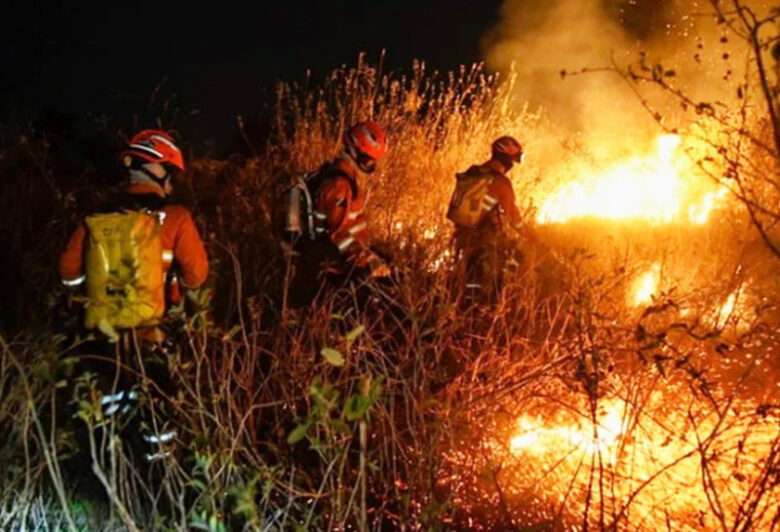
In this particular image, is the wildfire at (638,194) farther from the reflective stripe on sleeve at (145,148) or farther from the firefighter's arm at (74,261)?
the firefighter's arm at (74,261)

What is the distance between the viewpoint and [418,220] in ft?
28.0

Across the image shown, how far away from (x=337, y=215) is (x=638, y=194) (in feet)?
18.6

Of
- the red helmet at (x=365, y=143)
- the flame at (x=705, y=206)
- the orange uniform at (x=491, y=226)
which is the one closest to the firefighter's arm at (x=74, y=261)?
the red helmet at (x=365, y=143)

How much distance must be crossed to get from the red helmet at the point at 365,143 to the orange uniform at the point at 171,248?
5.09 feet

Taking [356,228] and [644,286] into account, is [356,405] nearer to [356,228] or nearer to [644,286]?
[356,228]

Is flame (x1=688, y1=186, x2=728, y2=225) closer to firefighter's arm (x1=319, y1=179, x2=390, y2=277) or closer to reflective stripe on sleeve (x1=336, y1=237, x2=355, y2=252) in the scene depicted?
firefighter's arm (x1=319, y1=179, x2=390, y2=277)

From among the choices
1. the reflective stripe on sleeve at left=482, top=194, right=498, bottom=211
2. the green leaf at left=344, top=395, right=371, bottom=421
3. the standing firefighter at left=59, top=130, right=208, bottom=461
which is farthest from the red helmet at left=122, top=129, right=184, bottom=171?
the reflective stripe on sleeve at left=482, top=194, right=498, bottom=211

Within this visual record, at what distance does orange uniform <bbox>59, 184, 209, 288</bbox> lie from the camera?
3.93m

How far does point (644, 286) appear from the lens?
6.87 m

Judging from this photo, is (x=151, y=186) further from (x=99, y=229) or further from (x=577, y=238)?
(x=577, y=238)

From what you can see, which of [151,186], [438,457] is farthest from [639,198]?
[151,186]

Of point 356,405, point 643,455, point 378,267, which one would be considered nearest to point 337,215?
point 378,267

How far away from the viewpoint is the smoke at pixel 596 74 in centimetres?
1126

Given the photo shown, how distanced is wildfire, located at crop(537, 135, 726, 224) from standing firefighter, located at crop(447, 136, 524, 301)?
7.27 feet
